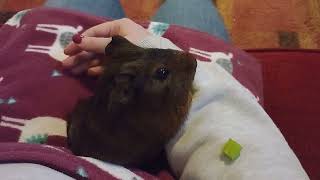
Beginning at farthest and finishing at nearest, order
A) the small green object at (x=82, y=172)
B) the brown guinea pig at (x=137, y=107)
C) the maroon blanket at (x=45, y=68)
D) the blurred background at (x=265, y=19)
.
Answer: the blurred background at (x=265, y=19) → the maroon blanket at (x=45, y=68) → the brown guinea pig at (x=137, y=107) → the small green object at (x=82, y=172)

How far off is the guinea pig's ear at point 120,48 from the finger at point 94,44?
0.05 m

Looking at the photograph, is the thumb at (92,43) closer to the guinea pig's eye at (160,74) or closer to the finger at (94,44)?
the finger at (94,44)

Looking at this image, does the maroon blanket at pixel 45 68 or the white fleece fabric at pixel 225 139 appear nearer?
the white fleece fabric at pixel 225 139

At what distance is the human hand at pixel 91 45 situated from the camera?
0.66m

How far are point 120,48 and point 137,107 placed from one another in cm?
9

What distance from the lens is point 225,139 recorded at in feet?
1.67

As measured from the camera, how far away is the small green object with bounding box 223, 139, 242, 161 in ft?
1.61

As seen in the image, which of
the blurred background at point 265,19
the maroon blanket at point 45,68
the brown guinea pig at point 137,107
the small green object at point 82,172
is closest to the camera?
the small green object at point 82,172

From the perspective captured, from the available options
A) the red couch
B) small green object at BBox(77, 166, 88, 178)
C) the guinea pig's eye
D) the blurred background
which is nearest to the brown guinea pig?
the guinea pig's eye

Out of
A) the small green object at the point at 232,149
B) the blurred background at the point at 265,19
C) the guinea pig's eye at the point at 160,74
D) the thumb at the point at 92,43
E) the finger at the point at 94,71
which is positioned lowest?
the blurred background at the point at 265,19

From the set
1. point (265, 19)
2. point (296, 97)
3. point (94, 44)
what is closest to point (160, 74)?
point (94, 44)

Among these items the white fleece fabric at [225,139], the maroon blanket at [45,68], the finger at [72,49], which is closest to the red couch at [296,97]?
the maroon blanket at [45,68]

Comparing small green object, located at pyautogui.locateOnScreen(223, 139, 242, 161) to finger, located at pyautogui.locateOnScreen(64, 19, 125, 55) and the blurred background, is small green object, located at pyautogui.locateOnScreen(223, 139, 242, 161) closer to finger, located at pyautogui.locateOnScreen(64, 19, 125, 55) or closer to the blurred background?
finger, located at pyautogui.locateOnScreen(64, 19, 125, 55)

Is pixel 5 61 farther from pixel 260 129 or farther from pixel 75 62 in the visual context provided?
pixel 260 129
